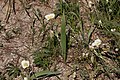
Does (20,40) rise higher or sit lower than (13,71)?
higher

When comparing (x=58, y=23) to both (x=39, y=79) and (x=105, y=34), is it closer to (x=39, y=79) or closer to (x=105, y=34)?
(x=105, y=34)

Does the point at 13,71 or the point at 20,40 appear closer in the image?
the point at 13,71

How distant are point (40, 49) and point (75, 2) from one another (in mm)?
543

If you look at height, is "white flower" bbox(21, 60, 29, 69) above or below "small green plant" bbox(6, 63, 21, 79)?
above

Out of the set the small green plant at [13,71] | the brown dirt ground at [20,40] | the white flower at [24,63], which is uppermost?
the brown dirt ground at [20,40]

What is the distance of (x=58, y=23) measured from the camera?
2.80 meters

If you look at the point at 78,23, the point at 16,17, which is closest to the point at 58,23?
the point at 78,23

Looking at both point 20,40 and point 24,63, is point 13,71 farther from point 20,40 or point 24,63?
point 20,40

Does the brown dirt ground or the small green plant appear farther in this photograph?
the brown dirt ground

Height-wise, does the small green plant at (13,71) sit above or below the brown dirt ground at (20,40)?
below

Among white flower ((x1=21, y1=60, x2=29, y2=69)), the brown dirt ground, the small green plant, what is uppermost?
the brown dirt ground

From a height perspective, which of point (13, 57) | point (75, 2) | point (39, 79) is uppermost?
point (75, 2)

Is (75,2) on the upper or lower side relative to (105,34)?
upper

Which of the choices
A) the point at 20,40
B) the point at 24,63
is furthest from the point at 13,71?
the point at 20,40
